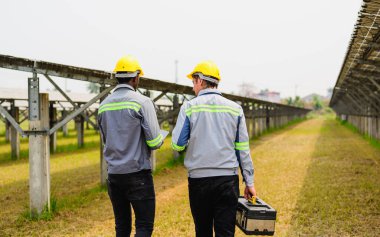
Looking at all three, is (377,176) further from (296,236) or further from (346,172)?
(296,236)

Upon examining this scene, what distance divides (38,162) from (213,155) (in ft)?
12.9

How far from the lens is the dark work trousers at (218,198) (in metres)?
3.23

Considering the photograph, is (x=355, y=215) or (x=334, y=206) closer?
(x=355, y=215)

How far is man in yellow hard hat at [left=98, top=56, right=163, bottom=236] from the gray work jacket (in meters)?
0.31

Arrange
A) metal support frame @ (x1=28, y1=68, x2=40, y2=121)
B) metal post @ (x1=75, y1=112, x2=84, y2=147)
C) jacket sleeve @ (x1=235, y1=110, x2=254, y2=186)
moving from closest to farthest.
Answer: jacket sleeve @ (x1=235, y1=110, x2=254, y2=186), metal support frame @ (x1=28, y1=68, x2=40, y2=121), metal post @ (x1=75, y1=112, x2=84, y2=147)

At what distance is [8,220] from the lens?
6391 millimetres

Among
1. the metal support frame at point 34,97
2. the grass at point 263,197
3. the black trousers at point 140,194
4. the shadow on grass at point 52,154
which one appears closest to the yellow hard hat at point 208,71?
the black trousers at point 140,194

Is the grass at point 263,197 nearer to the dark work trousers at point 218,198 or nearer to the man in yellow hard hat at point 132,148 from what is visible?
the man in yellow hard hat at point 132,148

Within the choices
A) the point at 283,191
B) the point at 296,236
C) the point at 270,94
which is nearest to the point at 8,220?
the point at 296,236

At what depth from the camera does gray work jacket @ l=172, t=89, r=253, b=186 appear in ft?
10.7

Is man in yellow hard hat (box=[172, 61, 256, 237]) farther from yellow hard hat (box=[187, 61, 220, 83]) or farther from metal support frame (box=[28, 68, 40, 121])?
metal support frame (box=[28, 68, 40, 121])

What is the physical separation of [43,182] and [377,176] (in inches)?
297

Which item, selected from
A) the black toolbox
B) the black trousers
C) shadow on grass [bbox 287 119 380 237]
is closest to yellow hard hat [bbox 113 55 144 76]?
the black trousers

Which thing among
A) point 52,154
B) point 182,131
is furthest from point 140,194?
point 52,154
